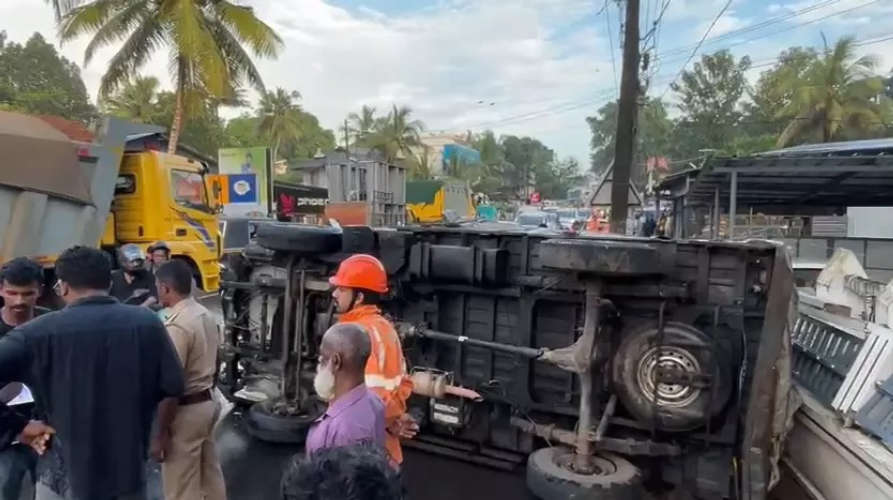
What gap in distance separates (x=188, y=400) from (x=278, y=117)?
4685cm

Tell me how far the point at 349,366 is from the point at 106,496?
1.37m

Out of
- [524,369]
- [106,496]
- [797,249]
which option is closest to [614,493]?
[524,369]

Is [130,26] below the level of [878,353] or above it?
above

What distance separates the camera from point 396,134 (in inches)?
2158

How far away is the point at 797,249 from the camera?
1156cm

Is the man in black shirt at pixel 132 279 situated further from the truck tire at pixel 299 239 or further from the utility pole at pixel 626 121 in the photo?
the utility pole at pixel 626 121

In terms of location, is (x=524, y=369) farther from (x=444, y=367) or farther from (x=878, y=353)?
(x=878, y=353)

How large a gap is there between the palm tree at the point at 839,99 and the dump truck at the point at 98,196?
1339 inches

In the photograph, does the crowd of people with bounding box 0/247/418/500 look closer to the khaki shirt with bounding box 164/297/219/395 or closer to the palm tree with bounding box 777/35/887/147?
the khaki shirt with bounding box 164/297/219/395

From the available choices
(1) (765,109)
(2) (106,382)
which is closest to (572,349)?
(2) (106,382)

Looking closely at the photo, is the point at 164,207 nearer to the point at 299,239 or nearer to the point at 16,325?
the point at 299,239

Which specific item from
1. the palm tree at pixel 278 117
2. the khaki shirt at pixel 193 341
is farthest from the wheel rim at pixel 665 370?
the palm tree at pixel 278 117

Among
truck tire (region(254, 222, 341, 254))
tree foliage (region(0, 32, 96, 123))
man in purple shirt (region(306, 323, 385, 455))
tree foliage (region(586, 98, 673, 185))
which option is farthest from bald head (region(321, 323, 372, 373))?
tree foliage (region(586, 98, 673, 185))

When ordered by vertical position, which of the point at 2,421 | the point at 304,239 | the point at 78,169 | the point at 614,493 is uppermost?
the point at 78,169
